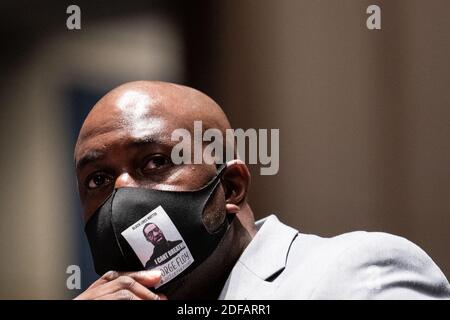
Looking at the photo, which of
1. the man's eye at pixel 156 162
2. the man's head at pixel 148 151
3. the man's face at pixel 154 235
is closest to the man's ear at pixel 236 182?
the man's head at pixel 148 151

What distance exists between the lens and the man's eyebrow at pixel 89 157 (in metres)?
2.56

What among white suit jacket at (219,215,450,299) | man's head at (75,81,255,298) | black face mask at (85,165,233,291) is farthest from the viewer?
man's head at (75,81,255,298)

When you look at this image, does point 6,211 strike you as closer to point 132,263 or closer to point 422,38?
point 132,263

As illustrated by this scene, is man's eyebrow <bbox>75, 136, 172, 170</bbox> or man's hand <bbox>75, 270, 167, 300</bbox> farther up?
man's eyebrow <bbox>75, 136, 172, 170</bbox>

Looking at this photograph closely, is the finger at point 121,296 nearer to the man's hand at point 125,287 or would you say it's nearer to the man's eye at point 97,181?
the man's hand at point 125,287

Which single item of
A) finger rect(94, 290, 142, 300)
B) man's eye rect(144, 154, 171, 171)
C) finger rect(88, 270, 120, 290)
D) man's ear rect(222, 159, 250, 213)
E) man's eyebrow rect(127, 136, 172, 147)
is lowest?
finger rect(94, 290, 142, 300)

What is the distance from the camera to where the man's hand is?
233 centimetres

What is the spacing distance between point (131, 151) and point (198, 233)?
36cm

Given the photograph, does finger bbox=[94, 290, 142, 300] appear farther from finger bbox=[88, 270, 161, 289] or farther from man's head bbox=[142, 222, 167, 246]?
man's head bbox=[142, 222, 167, 246]

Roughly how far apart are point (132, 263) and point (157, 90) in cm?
66

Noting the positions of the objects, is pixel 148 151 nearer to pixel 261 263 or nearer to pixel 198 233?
pixel 198 233

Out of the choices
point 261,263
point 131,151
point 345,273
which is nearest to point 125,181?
point 131,151

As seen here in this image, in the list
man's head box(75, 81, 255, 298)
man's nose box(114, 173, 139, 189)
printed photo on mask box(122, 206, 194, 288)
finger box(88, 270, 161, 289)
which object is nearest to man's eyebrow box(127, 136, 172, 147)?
man's head box(75, 81, 255, 298)
